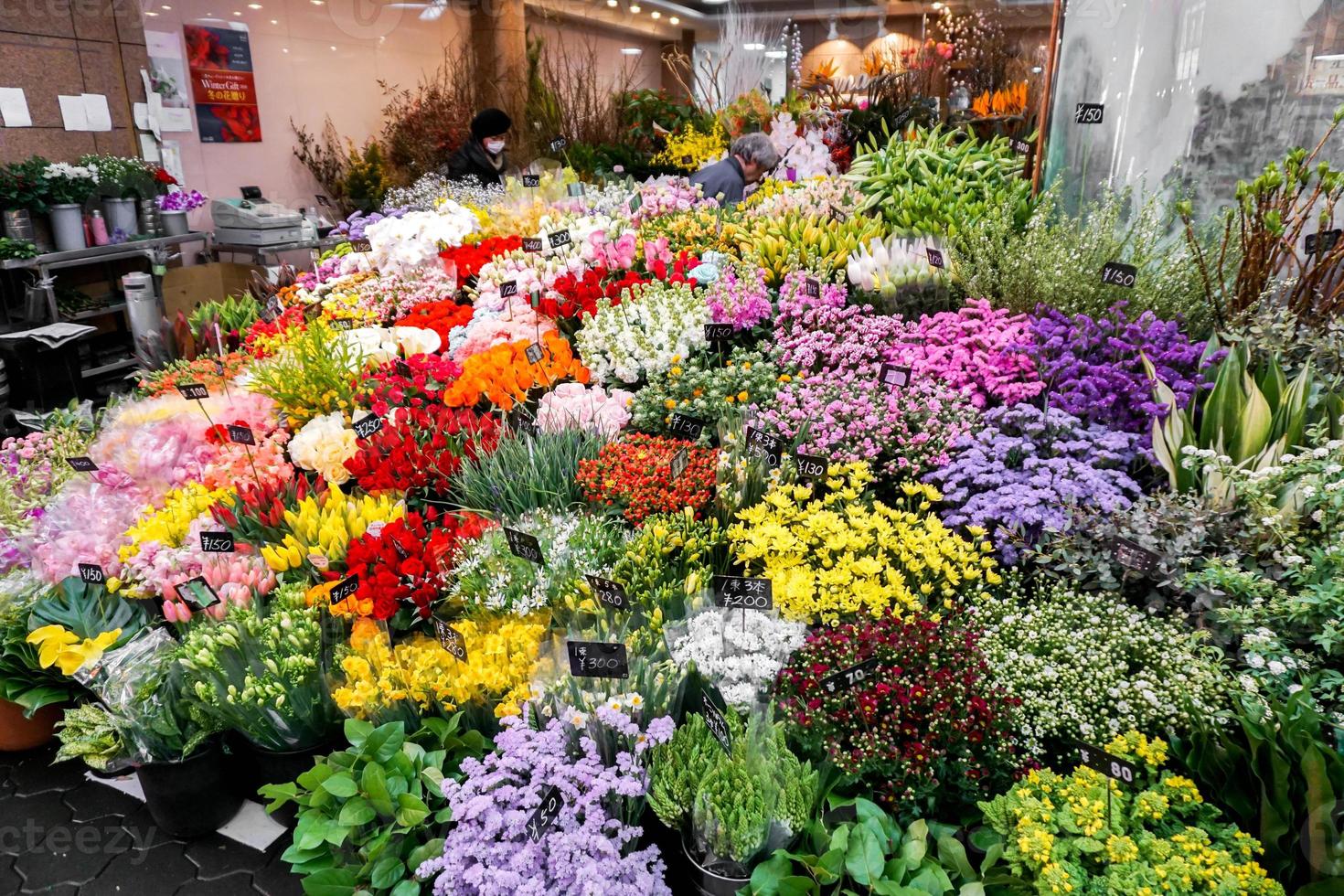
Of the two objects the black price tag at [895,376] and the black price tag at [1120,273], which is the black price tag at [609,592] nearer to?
the black price tag at [895,376]

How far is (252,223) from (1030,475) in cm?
731

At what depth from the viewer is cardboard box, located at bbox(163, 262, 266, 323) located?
5.51 metres

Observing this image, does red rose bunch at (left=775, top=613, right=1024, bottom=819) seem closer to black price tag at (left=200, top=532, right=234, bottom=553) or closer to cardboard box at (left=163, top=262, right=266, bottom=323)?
black price tag at (left=200, top=532, right=234, bottom=553)

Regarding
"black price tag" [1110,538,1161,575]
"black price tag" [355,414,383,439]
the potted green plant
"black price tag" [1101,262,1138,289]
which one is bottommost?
"black price tag" [1110,538,1161,575]

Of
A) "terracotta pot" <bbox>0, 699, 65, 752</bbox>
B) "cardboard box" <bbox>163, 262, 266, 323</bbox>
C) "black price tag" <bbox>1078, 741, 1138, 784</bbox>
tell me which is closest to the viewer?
"black price tag" <bbox>1078, 741, 1138, 784</bbox>

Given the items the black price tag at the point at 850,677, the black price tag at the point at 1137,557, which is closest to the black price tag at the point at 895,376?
the black price tag at the point at 1137,557

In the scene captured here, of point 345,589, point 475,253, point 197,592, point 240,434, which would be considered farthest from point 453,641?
point 475,253

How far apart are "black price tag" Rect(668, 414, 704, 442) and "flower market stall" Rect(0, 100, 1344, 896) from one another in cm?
1

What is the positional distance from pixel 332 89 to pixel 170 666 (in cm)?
847

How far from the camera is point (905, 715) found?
169 centimetres

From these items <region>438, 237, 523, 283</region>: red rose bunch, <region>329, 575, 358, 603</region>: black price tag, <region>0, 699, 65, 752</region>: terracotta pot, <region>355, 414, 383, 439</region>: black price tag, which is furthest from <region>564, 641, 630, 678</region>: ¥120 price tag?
<region>438, 237, 523, 283</region>: red rose bunch

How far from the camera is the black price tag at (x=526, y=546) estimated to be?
2.04m

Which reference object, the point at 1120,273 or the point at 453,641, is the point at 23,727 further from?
the point at 1120,273

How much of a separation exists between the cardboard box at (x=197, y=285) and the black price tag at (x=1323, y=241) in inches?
229
